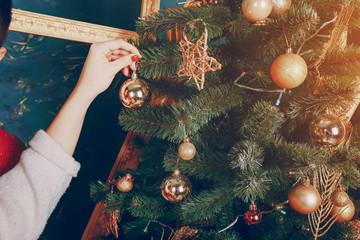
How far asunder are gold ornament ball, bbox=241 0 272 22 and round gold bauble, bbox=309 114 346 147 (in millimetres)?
280

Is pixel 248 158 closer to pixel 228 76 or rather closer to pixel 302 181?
pixel 302 181

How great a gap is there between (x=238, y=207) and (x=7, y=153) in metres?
0.68

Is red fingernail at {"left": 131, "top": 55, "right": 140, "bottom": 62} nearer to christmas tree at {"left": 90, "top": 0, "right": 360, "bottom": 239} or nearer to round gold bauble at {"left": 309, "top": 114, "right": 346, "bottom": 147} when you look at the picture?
christmas tree at {"left": 90, "top": 0, "right": 360, "bottom": 239}

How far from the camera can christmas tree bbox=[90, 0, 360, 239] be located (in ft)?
1.83

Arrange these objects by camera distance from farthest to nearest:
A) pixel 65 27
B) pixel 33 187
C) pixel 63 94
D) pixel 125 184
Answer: pixel 63 94
pixel 65 27
pixel 125 184
pixel 33 187

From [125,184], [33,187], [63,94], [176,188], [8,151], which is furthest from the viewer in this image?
[63,94]

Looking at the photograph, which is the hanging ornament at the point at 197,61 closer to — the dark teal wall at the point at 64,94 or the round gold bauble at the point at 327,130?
the round gold bauble at the point at 327,130

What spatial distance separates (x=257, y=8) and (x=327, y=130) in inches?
12.7

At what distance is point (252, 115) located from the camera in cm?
Result: 60

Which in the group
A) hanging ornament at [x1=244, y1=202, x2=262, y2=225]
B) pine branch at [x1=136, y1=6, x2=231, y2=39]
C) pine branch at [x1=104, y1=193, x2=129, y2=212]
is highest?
pine branch at [x1=136, y1=6, x2=231, y2=39]

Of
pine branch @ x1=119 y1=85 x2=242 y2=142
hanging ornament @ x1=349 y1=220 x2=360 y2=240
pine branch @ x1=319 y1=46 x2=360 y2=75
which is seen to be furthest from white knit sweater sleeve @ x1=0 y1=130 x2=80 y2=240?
hanging ornament @ x1=349 y1=220 x2=360 y2=240

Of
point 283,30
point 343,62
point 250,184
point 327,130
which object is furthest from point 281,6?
point 250,184

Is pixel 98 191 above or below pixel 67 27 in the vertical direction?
below

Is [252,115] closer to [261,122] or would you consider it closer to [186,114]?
[261,122]
